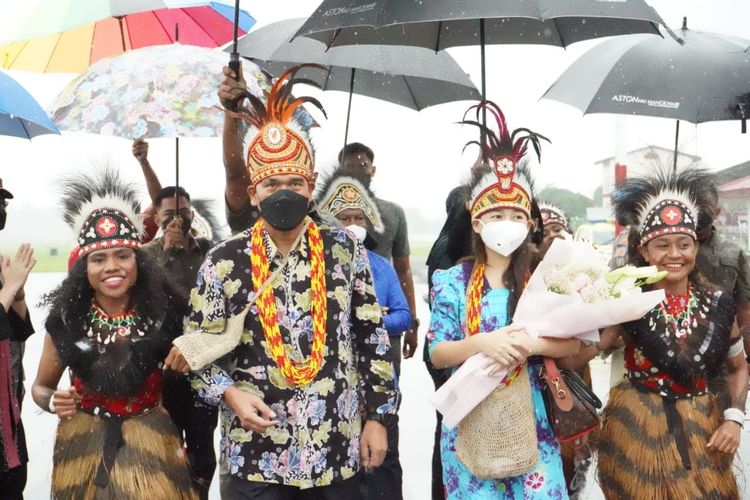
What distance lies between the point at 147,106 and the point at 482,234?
1803mm

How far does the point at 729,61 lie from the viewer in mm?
Answer: 5488

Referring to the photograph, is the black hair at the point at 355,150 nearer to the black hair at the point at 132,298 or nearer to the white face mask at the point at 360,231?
the white face mask at the point at 360,231

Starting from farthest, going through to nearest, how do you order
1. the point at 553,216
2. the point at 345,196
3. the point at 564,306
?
1. the point at 553,216
2. the point at 345,196
3. the point at 564,306

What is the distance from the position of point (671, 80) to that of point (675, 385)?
209 cm

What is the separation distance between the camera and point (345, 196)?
5.11 metres

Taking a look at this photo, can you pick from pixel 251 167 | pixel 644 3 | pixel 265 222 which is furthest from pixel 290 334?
pixel 644 3

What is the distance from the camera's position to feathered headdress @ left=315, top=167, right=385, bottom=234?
509cm

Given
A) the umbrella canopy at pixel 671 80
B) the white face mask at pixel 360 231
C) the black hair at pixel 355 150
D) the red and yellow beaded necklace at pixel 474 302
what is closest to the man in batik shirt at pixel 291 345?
the red and yellow beaded necklace at pixel 474 302

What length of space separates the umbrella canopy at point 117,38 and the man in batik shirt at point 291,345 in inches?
124

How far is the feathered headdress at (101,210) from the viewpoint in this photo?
396cm

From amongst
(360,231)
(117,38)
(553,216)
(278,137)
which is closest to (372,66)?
(360,231)

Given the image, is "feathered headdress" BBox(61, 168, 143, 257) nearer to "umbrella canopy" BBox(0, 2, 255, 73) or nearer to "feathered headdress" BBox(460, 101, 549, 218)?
"feathered headdress" BBox(460, 101, 549, 218)

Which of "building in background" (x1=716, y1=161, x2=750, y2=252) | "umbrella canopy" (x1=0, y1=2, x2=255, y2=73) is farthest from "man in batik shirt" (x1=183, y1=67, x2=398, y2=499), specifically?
"umbrella canopy" (x1=0, y1=2, x2=255, y2=73)

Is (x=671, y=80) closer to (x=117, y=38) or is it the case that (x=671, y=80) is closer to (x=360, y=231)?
(x=360, y=231)
